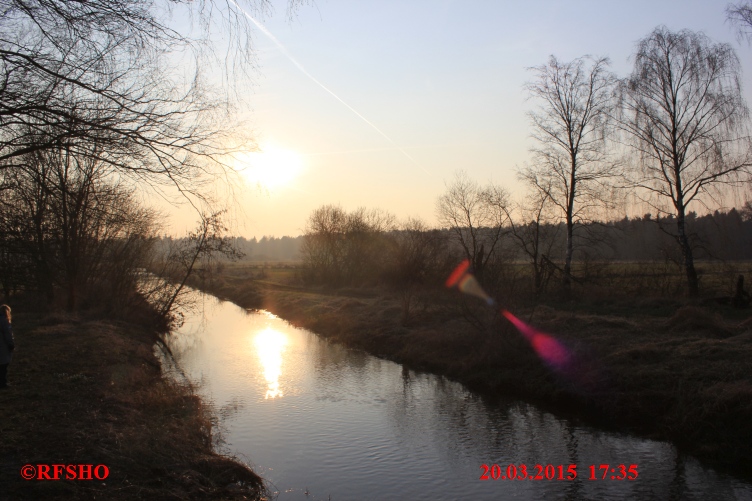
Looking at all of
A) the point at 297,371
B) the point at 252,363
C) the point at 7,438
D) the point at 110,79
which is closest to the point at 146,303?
the point at 252,363

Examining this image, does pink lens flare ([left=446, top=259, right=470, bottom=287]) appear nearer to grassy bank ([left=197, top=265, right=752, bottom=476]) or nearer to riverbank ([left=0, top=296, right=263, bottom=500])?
grassy bank ([left=197, top=265, right=752, bottom=476])

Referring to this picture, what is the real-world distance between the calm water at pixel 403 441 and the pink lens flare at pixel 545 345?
1.85 meters

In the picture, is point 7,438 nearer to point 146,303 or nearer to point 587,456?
point 587,456

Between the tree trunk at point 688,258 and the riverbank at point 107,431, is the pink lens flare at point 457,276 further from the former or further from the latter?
the riverbank at point 107,431

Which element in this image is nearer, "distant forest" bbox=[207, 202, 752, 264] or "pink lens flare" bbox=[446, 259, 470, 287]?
"pink lens flare" bbox=[446, 259, 470, 287]

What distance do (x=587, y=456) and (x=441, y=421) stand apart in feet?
11.1

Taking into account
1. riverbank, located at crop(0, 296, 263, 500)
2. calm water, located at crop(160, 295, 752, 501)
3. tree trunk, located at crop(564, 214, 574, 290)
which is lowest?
calm water, located at crop(160, 295, 752, 501)

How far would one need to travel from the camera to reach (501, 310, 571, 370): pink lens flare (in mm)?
14466

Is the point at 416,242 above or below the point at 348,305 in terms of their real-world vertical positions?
above

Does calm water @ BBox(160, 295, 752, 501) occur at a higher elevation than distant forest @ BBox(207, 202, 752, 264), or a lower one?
lower

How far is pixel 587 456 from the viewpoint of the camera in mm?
9805

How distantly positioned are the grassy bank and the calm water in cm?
73

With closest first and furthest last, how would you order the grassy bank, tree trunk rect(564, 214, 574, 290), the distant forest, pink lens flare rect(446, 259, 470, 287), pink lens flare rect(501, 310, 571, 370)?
the grassy bank
pink lens flare rect(501, 310, 571, 370)
pink lens flare rect(446, 259, 470, 287)
the distant forest
tree trunk rect(564, 214, 574, 290)

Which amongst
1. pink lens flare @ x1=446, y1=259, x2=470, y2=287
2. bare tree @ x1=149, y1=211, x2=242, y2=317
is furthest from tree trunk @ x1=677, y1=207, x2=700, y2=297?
bare tree @ x1=149, y1=211, x2=242, y2=317
